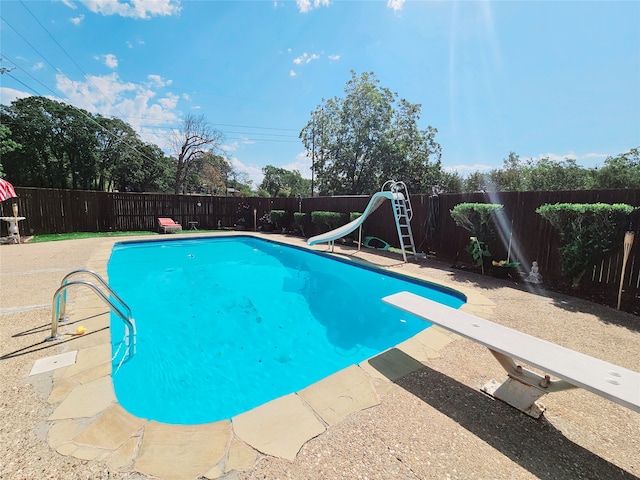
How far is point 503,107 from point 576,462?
13.4 meters

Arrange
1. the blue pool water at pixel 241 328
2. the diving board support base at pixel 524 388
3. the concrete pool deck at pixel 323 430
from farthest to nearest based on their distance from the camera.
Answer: the blue pool water at pixel 241 328
the diving board support base at pixel 524 388
the concrete pool deck at pixel 323 430

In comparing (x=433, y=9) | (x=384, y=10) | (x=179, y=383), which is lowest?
(x=179, y=383)

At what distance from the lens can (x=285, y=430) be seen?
1.75m

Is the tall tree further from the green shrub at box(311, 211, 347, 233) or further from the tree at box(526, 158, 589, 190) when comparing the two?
the tree at box(526, 158, 589, 190)

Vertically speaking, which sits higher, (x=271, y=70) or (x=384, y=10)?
(x=271, y=70)

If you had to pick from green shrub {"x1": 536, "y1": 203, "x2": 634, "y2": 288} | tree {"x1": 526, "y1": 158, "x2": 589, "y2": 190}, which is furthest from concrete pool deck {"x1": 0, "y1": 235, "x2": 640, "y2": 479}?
tree {"x1": 526, "y1": 158, "x2": 589, "y2": 190}

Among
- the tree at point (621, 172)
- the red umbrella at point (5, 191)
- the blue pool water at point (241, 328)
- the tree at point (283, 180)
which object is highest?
the tree at point (283, 180)

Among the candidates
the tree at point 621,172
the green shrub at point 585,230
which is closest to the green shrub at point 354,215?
the green shrub at point 585,230

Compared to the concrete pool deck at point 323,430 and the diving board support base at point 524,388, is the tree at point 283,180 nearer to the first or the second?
the concrete pool deck at point 323,430

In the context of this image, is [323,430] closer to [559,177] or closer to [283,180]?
[559,177]

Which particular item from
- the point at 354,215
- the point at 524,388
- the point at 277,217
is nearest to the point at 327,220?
the point at 354,215

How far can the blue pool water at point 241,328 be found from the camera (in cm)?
272

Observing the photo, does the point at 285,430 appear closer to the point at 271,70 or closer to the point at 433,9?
the point at 433,9

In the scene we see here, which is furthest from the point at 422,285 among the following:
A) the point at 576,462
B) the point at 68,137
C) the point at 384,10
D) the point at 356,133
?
the point at 68,137
